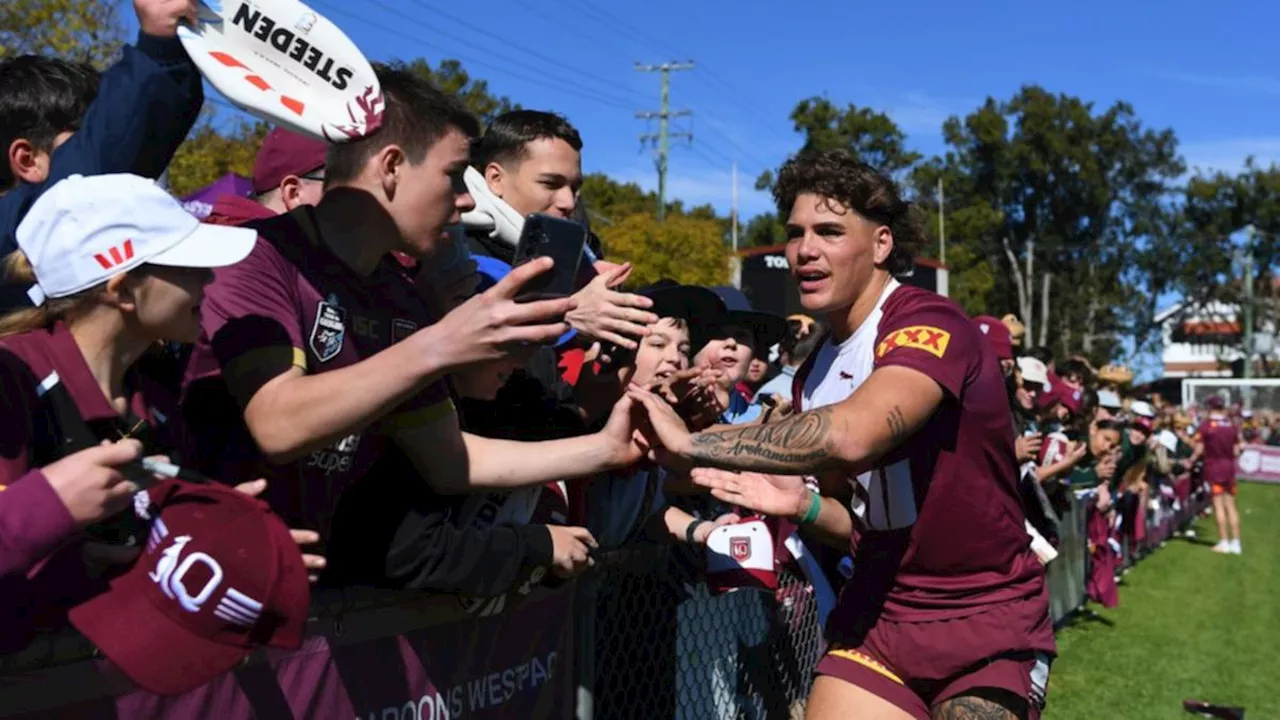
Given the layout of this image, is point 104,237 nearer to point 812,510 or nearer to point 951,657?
point 812,510

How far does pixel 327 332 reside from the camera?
283 cm

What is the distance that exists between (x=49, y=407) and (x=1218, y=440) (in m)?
23.6

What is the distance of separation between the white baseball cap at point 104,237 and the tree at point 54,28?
12574mm

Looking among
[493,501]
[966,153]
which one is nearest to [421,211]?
[493,501]

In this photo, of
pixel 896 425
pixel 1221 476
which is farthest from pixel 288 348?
pixel 1221 476

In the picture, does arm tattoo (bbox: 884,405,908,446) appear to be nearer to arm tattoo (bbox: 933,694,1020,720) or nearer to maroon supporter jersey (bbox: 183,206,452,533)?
arm tattoo (bbox: 933,694,1020,720)

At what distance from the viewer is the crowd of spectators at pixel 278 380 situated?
2.12 metres

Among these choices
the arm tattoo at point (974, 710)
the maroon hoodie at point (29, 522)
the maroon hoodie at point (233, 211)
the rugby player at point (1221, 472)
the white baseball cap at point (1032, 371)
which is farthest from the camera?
the rugby player at point (1221, 472)

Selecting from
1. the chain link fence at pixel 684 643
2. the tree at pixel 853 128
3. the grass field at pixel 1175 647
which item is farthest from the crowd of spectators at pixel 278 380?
the tree at pixel 853 128

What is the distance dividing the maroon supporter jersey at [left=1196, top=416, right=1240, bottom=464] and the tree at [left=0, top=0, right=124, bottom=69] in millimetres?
18768

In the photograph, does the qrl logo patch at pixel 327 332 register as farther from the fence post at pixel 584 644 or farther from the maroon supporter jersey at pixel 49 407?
the fence post at pixel 584 644

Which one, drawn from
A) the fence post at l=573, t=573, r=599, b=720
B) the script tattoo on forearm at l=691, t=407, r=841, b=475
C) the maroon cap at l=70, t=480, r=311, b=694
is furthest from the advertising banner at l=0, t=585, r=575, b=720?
the script tattoo on forearm at l=691, t=407, r=841, b=475

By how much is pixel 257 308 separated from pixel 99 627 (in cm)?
84

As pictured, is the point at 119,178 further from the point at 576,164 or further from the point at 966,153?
the point at 966,153
